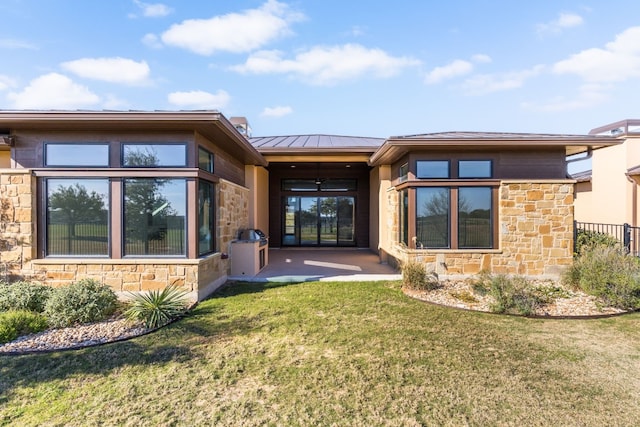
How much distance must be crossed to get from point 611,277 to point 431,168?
3900mm

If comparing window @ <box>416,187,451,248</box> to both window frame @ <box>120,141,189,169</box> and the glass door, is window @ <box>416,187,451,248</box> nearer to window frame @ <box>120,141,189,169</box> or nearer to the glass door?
window frame @ <box>120,141,189,169</box>

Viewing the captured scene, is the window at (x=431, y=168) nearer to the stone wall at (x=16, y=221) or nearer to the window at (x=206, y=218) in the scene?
the window at (x=206, y=218)

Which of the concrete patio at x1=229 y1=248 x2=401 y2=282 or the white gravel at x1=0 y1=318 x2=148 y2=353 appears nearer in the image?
the white gravel at x1=0 y1=318 x2=148 y2=353

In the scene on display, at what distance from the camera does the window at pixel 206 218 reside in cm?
631

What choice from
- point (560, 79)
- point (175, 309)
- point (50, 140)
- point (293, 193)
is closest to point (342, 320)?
point (175, 309)

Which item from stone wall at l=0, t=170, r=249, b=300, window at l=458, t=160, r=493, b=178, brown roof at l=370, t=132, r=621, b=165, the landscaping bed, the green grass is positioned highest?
brown roof at l=370, t=132, r=621, b=165

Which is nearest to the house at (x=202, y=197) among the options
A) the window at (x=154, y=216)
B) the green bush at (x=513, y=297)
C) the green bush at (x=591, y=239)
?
the window at (x=154, y=216)

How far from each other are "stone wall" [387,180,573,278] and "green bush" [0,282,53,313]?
708cm

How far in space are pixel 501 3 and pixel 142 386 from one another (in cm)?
1178

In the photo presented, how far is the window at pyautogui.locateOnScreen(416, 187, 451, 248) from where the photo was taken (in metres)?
7.54

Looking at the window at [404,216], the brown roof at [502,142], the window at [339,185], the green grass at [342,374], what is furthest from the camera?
the window at [339,185]

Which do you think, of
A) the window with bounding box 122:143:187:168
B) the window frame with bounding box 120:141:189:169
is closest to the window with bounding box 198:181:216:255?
the window frame with bounding box 120:141:189:169

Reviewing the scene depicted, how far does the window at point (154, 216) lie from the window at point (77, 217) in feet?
1.39

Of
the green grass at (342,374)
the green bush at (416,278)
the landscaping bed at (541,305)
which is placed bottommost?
the green grass at (342,374)
